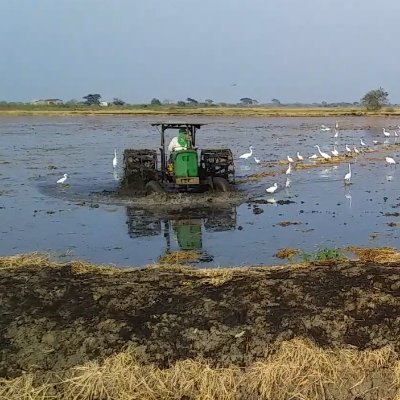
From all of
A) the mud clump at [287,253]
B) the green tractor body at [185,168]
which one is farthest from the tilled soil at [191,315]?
the green tractor body at [185,168]

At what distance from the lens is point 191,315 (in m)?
5.48

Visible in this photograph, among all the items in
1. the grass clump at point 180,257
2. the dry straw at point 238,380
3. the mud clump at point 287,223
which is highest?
the dry straw at point 238,380

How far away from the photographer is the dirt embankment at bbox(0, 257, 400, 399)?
16.8ft

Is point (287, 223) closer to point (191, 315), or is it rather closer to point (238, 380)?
point (191, 315)

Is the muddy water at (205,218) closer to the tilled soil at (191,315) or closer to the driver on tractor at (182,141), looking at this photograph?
the driver on tractor at (182,141)

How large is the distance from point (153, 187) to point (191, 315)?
1300 centimetres

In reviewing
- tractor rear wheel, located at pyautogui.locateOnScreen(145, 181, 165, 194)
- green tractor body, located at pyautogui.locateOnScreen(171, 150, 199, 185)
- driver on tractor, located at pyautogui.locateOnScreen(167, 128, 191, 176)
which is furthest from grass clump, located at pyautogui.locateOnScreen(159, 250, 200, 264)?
driver on tractor, located at pyautogui.locateOnScreen(167, 128, 191, 176)

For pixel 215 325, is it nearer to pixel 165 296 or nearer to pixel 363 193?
pixel 165 296

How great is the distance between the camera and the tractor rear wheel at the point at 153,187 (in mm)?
18156

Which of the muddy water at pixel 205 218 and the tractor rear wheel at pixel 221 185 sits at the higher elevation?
the tractor rear wheel at pixel 221 185

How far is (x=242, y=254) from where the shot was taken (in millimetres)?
11828

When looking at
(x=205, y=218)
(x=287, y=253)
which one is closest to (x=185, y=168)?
(x=205, y=218)

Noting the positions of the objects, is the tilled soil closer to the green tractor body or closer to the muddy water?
the muddy water

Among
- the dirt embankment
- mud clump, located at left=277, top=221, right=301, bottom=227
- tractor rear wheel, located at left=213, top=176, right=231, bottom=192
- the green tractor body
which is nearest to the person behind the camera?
the dirt embankment
